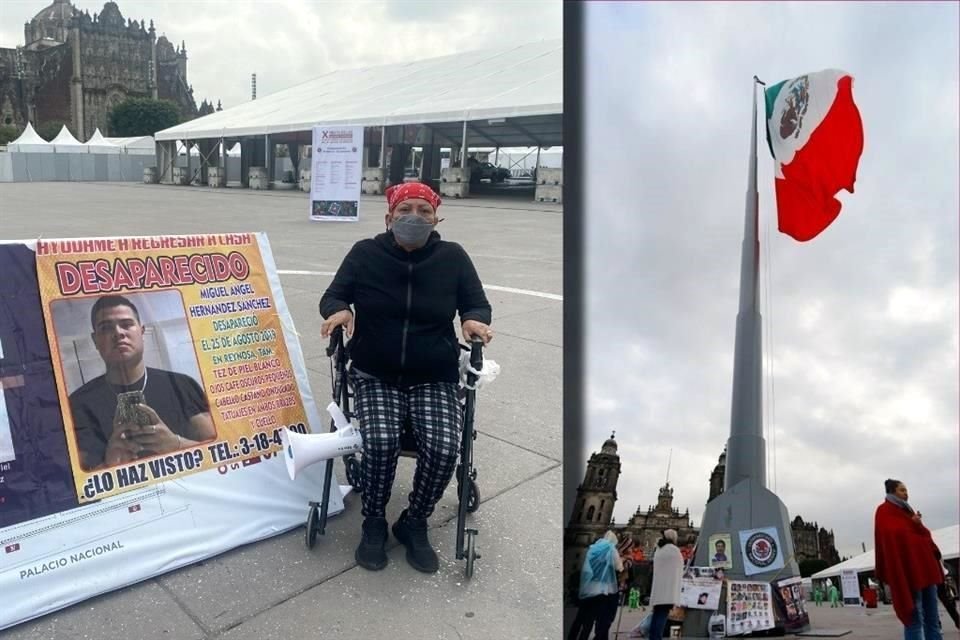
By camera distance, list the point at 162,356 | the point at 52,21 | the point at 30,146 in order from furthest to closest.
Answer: the point at 52,21 < the point at 30,146 < the point at 162,356

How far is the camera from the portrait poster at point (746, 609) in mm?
857

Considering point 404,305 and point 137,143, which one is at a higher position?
point 137,143

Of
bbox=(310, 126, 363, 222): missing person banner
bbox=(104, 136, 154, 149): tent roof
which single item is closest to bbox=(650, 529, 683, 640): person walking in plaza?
bbox=(310, 126, 363, 222): missing person banner

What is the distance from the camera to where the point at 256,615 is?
2.28 metres

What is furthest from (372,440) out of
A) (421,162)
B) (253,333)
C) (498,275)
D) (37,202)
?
(421,162)

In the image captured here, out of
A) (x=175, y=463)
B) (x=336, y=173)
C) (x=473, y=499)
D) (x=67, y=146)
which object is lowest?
(x=473, y=499)

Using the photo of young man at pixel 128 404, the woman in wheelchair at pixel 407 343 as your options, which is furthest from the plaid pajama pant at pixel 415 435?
the photo of young man at pixel 128 404

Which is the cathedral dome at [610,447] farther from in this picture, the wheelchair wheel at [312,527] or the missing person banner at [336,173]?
the missing person banner at [336,173]

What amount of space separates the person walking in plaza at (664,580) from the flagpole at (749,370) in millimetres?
109

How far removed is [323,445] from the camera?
2.57 metres

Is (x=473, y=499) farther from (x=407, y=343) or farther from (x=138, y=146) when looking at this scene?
(x=138, y=146)

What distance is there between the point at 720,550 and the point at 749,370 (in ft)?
0.68

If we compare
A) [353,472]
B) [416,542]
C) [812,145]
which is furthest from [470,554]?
[812,145]

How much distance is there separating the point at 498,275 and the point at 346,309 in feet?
18.4
